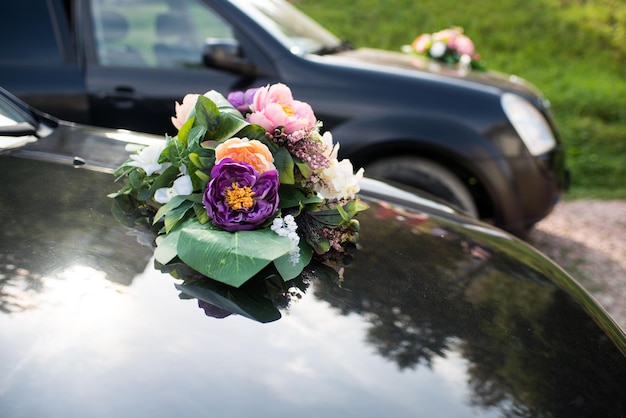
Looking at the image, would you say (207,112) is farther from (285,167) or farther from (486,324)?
(486,324)

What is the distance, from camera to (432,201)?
2.67m

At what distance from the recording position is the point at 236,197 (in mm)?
1604

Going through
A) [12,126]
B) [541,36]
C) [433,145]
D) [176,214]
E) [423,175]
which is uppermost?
[176,214]

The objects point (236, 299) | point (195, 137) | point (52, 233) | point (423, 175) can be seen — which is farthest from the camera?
point (423, 175)

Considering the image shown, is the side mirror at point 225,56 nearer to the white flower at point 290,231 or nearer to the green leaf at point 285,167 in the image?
the green leaf at point 285,167

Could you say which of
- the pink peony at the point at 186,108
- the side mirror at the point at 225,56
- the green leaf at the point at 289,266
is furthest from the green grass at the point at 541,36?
the green leaf at the point at 289,266

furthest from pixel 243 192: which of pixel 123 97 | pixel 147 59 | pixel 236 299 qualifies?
pixel 147 59

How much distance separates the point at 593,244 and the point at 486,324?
399cm

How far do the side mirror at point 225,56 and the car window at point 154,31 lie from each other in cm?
9

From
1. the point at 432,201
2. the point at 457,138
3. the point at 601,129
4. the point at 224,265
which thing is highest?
the point at 224,265

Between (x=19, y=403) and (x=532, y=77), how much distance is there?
30.1 ft

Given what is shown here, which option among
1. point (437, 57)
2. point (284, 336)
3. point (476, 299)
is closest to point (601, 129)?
point (437, 57)

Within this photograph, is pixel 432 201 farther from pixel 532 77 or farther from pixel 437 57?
pixel 532 77

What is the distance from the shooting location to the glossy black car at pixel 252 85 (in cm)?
387
